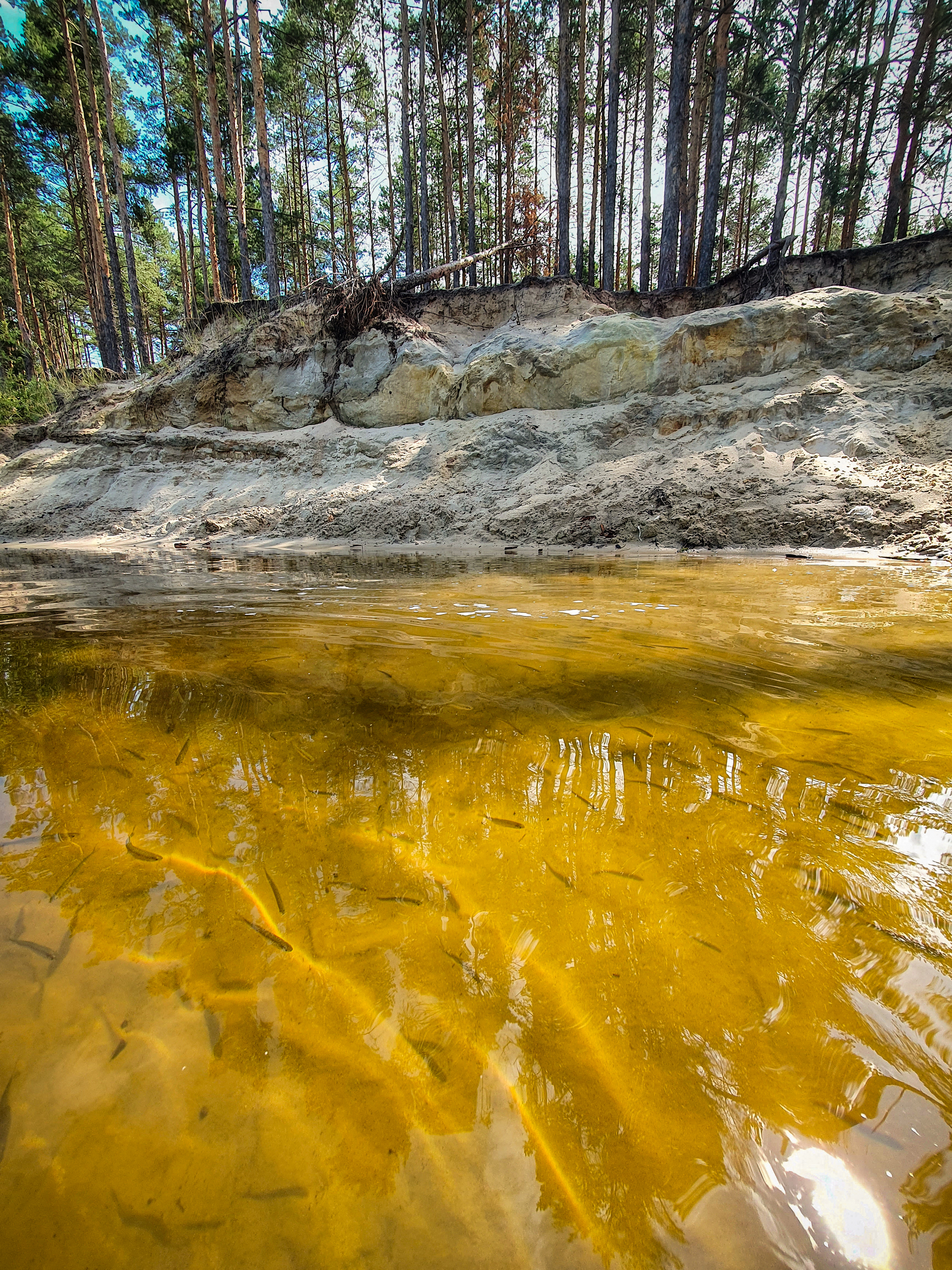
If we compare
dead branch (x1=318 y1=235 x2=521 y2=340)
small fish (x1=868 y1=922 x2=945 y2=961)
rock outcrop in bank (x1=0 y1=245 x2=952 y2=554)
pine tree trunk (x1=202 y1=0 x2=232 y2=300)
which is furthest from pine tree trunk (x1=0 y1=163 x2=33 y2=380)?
small fish (x1=868 y1=922 x2=945 y2=961)

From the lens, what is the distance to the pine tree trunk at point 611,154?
39.2 ft

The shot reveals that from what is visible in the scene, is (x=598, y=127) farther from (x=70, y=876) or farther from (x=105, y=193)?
(x=70, y=876)

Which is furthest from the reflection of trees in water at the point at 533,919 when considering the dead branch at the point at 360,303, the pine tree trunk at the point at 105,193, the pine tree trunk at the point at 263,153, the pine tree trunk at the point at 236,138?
the pine tree trunk at the point at 105,193

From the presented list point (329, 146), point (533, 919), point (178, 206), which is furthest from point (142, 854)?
point (178, 206)

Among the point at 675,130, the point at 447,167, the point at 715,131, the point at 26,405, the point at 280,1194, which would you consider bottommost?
the point at 280,1194

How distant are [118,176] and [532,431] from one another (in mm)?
13873

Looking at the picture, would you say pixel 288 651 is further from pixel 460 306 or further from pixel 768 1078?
pixel 460 306

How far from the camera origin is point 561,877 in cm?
109

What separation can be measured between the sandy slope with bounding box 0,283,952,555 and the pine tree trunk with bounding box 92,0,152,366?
350cm

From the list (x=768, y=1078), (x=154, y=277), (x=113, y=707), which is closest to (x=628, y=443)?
(x=113, y=707)

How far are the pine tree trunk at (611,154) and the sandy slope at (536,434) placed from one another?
1.75 metres

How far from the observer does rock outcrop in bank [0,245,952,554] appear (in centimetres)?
743

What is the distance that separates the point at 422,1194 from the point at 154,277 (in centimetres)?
3837

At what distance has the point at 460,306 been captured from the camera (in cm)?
1209
